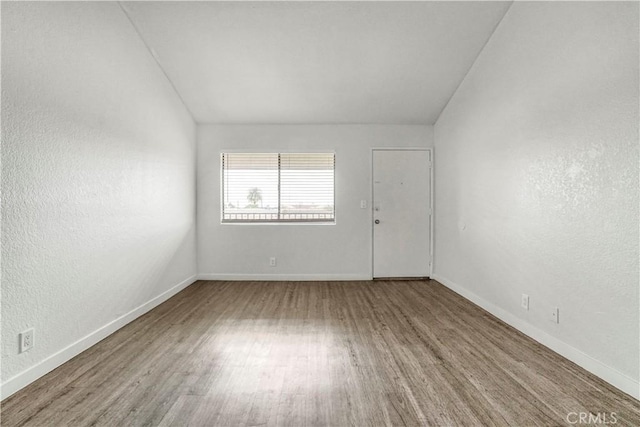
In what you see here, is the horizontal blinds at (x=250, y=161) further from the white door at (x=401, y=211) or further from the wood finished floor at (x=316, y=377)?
the wood finished floor at (x=316, y=377)

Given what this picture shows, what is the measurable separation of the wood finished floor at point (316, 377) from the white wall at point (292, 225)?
1.47 meters

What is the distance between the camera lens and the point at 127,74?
3.03 meters

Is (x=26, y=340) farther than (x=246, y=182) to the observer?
No

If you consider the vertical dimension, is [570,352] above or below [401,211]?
below

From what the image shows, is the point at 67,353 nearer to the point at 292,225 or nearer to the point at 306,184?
the point at 292,225

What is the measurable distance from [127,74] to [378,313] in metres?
3.42

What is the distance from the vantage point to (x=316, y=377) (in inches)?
81.7

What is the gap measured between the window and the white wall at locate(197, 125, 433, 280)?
13cm

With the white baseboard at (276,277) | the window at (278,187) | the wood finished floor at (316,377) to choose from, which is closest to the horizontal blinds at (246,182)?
the window at (278,187)

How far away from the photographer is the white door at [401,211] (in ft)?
15.8

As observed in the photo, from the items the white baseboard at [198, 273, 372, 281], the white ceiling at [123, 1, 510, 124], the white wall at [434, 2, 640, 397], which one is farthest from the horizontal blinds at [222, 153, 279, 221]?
the white wall at [434, 2, 640, 397]

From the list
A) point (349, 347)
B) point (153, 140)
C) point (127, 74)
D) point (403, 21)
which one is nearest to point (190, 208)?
point (153, 140)

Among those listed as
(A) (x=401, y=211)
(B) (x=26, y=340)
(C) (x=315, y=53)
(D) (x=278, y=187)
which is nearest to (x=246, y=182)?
(D) (x=278, y=187)

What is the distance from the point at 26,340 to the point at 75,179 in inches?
44.2
